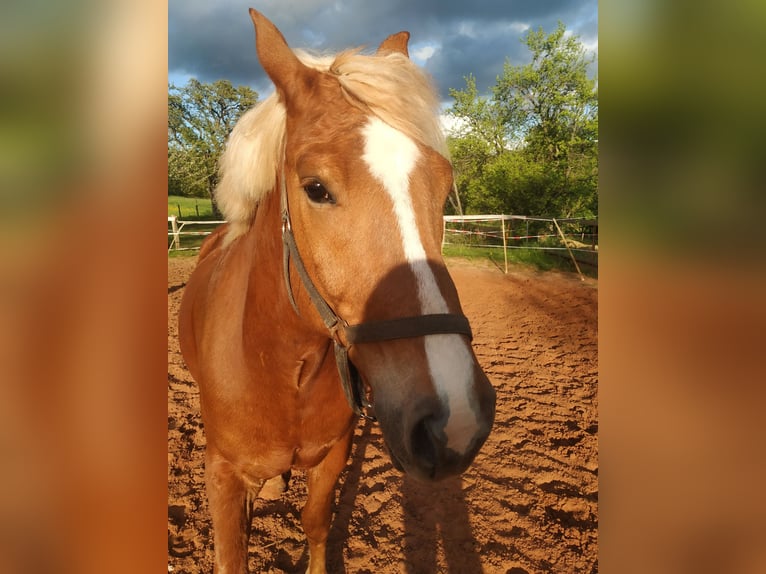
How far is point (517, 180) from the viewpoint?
17156 mm

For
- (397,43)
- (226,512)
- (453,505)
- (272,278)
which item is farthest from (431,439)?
(453,505)

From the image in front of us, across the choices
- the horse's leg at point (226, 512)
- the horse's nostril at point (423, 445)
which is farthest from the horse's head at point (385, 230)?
the horse's leg at point (226, 512)

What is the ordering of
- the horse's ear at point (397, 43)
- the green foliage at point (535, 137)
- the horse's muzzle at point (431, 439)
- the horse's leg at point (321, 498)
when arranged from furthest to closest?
1. the green foliage at point (535, 137)
2. the horse's leg at point (321, 498)
3. the horse's ear at point (397, 43)
4. the horse's muzzle at point (431, 439)

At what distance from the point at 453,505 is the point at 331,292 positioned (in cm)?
259

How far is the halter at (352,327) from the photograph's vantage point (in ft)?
3.45

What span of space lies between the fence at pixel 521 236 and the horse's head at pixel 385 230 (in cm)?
896

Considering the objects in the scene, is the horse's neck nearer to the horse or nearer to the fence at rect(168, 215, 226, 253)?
the horse

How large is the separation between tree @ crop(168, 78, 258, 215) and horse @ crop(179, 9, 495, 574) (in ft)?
31.7

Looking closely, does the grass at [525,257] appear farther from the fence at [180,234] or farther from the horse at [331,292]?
the horse at [331,292]

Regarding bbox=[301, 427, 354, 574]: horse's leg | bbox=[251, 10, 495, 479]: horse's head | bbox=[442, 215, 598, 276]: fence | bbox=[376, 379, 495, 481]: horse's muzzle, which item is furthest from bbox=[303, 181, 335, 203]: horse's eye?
bbox=[442, 215, 598, 276]: fence

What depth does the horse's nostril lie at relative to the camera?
3.37ft

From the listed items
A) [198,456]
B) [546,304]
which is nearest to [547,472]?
[198,456]
